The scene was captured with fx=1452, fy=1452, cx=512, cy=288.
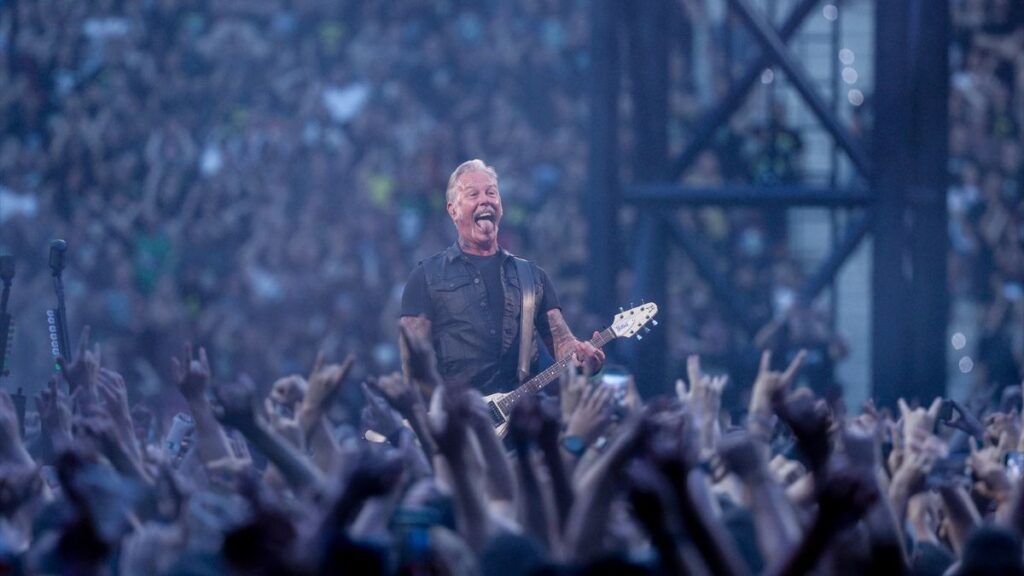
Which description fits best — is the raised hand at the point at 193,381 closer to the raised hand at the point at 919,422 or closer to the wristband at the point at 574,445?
the wristband at the point at 574,445

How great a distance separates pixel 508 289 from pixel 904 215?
2.40 metres

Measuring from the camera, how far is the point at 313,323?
12609 millimetres

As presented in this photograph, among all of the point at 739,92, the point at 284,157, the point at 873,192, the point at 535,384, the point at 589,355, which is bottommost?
the point at 535,384

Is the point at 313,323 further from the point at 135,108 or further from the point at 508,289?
the point at 508,289

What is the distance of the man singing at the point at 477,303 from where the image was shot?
5992mm

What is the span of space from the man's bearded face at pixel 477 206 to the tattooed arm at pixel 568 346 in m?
0.44

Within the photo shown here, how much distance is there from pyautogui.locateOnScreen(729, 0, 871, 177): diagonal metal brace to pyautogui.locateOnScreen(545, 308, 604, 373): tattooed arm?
85.0 inches

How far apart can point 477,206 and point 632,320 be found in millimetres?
879

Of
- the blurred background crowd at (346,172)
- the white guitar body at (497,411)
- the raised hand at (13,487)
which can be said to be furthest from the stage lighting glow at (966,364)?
the raised hand at (13,487)

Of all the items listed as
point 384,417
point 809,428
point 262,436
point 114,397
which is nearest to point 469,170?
point 384,417

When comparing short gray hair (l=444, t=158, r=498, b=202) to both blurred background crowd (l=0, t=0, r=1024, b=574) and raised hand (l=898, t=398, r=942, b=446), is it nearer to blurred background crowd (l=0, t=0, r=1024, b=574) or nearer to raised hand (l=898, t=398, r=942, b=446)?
blurred background crowd (l=0, t=0, r=1024, b=574)

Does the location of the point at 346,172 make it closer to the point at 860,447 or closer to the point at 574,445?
the point at 574,445

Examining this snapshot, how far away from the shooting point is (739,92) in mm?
7738

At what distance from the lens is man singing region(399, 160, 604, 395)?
5992mm
